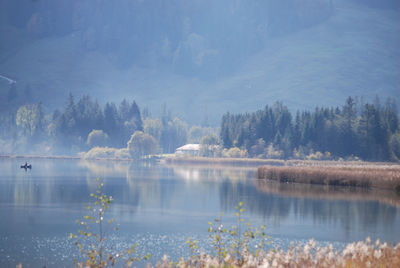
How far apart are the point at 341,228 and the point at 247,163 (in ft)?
384

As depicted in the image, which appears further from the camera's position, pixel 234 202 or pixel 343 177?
pixel 343 177

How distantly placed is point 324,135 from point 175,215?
120960 mm

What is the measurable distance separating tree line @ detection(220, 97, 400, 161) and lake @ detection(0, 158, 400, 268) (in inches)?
3521

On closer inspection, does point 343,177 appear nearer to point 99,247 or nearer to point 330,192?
point 330,192

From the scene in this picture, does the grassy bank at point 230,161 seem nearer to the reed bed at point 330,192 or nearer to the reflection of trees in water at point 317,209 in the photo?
the reed bed at point 330,192

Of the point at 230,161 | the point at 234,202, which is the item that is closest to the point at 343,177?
the point at 234,202

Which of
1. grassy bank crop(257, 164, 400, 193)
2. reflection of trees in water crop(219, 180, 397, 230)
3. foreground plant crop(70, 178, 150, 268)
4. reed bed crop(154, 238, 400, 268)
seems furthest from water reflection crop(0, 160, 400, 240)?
reed bed crop(154, 238, 400, 268)

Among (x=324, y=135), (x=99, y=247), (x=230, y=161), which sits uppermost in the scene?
(x=324, y=135)

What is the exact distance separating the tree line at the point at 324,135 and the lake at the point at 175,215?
89426 mm

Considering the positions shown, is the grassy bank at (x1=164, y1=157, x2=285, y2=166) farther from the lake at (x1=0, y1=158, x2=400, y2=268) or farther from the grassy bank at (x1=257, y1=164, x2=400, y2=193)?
the lake at (x1=0, y1=158, x2=400, y2=268)

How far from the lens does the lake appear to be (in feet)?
Answer: 106

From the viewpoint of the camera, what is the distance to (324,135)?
528 ft

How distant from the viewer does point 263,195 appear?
60.6m

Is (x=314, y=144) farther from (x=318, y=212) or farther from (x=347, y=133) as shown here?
(x=318, y=212)
